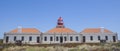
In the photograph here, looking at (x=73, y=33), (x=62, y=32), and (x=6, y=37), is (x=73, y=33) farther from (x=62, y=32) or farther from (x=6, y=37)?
(x=6, y=37)

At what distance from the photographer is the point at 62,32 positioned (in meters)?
52.2

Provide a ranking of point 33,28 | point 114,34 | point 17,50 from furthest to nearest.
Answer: point 33,28 < point 114,34 < point 17,50

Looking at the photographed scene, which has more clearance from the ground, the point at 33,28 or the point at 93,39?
the point at 33,28

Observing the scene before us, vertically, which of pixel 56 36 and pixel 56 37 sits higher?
pixel 56 36

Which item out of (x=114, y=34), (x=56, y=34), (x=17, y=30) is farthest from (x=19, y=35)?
(x=114, y=34)

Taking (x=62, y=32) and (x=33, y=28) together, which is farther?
(x=33, y=28)

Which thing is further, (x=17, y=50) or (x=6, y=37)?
(x=6, y=37)

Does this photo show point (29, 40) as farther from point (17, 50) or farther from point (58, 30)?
point (17, 50)

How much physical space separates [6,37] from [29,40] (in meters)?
7.13

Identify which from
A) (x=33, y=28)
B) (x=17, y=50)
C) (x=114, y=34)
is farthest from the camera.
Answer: (x=33, y=28)

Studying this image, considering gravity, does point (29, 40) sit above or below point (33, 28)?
below

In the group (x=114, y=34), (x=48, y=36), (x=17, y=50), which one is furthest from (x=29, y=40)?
(x=17, y=50)

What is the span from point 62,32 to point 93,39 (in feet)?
31.9

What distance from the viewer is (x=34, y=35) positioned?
52375mm
